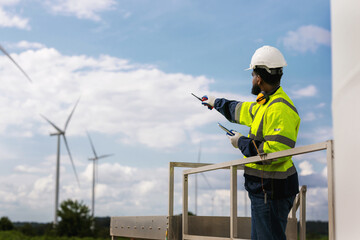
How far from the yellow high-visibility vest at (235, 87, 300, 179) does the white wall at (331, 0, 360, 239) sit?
4.00m

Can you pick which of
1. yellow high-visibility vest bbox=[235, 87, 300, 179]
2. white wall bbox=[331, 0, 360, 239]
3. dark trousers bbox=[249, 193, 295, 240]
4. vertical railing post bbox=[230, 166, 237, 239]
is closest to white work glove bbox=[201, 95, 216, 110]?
vertical railing post bbox=[230, 166, 237, 239]

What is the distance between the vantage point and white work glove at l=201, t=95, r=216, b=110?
619 centimetres

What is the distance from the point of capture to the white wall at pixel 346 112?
0.48m

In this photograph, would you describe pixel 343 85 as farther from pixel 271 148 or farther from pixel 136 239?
pixel 136 239

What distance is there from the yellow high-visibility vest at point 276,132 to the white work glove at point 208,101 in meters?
1.35

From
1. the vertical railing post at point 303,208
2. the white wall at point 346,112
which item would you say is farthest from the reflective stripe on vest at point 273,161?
the white wall at point 346,112

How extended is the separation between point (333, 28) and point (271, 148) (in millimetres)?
4007

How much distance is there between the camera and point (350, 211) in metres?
0.49

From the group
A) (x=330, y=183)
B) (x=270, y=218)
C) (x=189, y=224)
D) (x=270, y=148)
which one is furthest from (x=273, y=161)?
(x=189, y=224)

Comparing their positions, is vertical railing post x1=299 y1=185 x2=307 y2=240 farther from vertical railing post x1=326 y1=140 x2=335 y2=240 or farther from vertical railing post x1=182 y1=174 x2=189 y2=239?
vertical railing post x1=326 y1=140 x2=335 y2=240

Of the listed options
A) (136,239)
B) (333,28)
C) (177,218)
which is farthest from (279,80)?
(333,28)

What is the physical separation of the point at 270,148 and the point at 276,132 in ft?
0.57

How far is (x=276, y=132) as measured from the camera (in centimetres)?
455

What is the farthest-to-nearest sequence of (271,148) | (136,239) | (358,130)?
(136,239), (271,148), (358,130)
